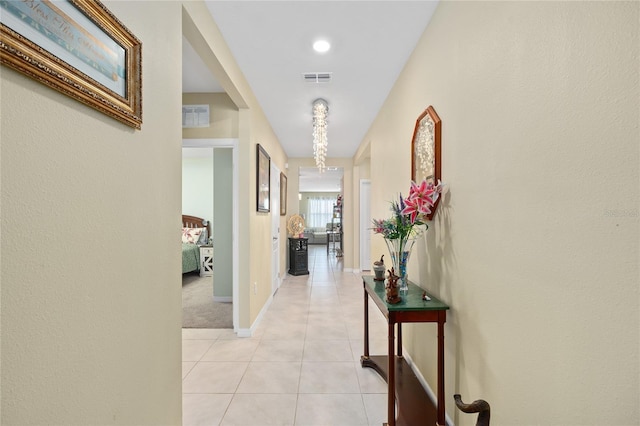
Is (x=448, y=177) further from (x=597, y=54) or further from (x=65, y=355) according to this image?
(x=65, y=355)

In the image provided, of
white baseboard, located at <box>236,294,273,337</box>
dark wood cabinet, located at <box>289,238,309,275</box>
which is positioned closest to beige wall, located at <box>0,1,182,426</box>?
white baseboard, located at <box>236,294,273,337</box>

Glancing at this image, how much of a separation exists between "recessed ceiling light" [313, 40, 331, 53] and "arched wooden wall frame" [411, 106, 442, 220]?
2.91ft

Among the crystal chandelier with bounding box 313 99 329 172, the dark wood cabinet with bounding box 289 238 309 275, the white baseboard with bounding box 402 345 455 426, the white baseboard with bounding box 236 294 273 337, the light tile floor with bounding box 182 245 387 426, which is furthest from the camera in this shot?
the dark wood cabinet with bounding box 289 238 309 275

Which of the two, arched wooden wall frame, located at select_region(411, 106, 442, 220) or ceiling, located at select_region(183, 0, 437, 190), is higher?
ceiling, located at select_region(183, 0, 437, 190)

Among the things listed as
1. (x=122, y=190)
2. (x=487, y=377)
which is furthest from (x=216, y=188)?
(x=487, y=377)

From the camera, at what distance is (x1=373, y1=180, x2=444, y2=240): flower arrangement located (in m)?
1.68

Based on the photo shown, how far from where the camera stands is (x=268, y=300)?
389 cm

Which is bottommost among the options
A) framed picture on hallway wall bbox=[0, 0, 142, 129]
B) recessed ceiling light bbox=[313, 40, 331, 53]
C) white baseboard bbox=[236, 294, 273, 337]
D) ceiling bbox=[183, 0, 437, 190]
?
white baseboard bbox=[236, 294, 273, 337]

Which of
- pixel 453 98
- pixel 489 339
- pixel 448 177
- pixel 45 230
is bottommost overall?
pixel 489 339

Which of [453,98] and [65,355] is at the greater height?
[453,98]

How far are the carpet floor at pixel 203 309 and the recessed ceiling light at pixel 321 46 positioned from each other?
2942 millimetres

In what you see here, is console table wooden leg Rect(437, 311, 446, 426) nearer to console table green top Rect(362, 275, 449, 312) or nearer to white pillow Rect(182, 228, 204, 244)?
console table green top Rect(362, 275, 449, 312)

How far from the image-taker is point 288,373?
225 centimetres

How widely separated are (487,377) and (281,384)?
1424mm
